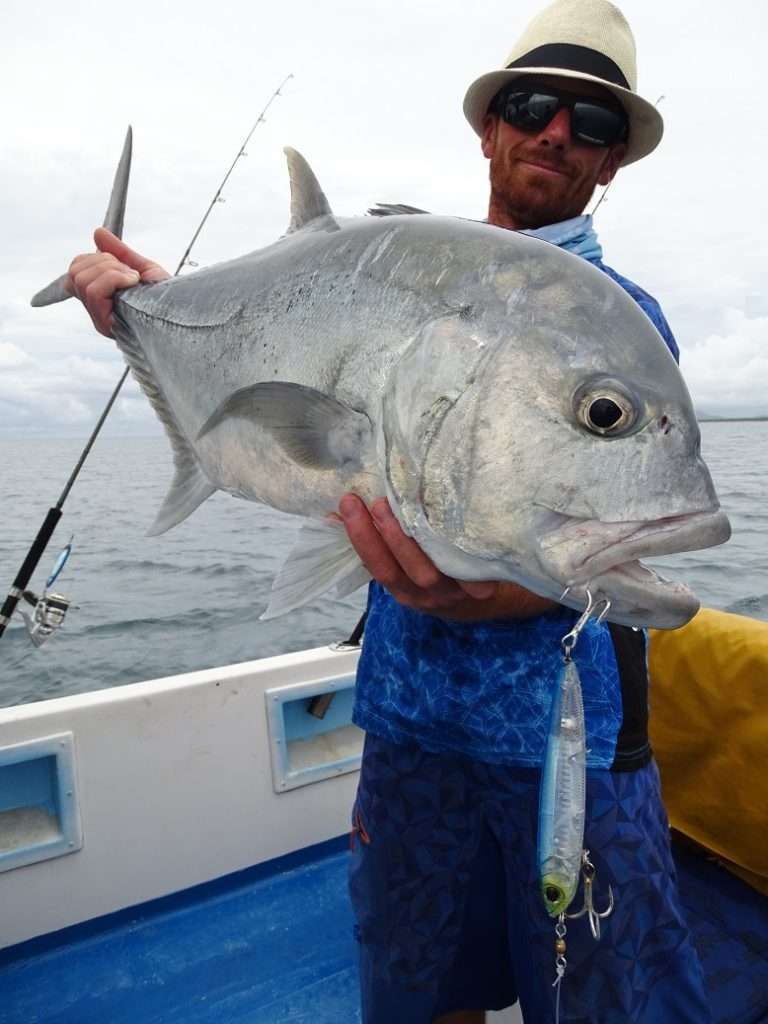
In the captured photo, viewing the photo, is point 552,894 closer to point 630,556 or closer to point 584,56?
point 630,556

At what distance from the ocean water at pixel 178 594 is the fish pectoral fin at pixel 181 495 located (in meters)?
2.84

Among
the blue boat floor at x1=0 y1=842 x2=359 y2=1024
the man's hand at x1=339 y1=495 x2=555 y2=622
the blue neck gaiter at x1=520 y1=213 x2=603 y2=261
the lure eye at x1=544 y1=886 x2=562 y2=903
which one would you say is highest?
the blue neck gaiter at x1=520 y1=213 x2=603 y2=261

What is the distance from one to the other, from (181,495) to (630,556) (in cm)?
148

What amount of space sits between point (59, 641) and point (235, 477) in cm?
807

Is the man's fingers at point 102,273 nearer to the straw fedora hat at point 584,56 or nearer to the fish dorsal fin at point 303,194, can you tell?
the fish dorsal fin at point 303,194

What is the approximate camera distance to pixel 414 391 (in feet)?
4.37

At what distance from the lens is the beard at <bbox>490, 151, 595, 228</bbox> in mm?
2066

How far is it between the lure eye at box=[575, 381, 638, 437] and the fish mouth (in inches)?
5.7

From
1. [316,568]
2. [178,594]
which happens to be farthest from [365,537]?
[178,594]

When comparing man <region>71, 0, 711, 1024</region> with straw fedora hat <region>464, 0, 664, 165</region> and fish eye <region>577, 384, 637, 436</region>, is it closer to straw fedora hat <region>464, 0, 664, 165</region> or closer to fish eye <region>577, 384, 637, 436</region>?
straw fedora hat <region>464, 0, 664, 165</region>

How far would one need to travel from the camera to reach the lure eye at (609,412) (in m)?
1.19

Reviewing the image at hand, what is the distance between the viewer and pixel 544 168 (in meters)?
2.06

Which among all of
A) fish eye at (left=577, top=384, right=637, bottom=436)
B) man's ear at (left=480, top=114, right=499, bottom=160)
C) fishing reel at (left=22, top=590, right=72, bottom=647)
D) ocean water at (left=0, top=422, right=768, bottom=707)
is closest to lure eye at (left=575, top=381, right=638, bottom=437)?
fish eye at (left=577, top=384, right=637, bottom=436)

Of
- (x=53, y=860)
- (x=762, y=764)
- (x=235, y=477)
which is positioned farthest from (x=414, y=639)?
(x=53, y=860)
